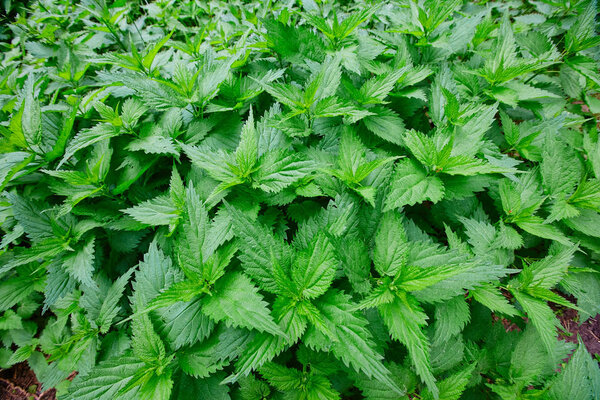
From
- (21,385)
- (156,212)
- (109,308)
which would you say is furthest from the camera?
(21,385)

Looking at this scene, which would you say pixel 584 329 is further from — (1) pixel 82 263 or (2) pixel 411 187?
A: (1) pixel 82 263

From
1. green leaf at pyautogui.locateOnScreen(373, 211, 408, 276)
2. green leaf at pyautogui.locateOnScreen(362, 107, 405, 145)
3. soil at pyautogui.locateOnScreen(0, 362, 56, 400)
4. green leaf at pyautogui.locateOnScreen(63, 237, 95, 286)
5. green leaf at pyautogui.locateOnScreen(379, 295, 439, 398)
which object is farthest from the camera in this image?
soil at pyautogui.locateOnScreen(0, 362, 56, 400)

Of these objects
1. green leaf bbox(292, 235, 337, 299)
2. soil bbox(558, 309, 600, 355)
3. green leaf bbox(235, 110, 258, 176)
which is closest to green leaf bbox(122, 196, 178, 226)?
green leaf bbox(235, 110, 258, 176)

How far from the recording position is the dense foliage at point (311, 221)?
142 cm

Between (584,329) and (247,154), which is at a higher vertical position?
(247,154)

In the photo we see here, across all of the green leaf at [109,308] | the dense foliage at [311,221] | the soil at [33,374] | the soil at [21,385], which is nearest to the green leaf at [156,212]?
the dense foliage at [311,221]

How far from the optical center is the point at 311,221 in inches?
66.9

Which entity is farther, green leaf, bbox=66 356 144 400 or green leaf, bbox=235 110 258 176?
green leaf, bbox=235 110 258 176

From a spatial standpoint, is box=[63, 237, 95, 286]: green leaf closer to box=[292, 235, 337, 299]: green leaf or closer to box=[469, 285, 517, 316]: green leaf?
box=[292, 235, 337, 299]: green leaf

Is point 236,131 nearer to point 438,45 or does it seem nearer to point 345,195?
point 345,195

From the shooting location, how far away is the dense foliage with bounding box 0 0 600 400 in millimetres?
1415

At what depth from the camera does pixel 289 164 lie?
167cm

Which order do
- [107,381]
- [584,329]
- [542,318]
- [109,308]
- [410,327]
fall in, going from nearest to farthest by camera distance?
[410,327], [107,381], [542,318], [109,308], [584,329]

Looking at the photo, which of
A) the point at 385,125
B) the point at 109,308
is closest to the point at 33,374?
the point at 109,308
